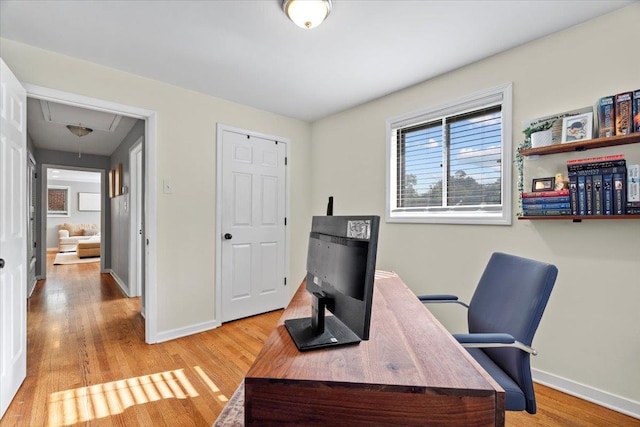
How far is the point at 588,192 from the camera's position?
181 centimetres

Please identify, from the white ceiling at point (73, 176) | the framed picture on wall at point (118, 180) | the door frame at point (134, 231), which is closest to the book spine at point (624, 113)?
the door frame at point (134, 231)

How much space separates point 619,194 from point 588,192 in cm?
13

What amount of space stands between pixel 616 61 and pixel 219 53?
102 inches

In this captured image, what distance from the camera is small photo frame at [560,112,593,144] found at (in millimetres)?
1851

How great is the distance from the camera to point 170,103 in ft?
9.50

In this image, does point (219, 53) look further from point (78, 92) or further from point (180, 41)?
point (78, 92)

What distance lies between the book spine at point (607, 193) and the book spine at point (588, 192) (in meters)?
0.05

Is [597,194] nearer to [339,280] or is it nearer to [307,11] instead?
[339,280]

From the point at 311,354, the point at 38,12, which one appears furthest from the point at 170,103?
the point at 311,354

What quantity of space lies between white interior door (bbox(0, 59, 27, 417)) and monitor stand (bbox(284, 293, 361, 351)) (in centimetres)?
184

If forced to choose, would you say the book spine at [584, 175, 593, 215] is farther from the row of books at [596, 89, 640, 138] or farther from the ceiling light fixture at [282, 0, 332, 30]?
the ceiling light fixture at [282, 0, 332, 30]

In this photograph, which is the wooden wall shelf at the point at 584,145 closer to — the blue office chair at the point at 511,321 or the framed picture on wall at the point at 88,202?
the blue office chair at the point at 511,321

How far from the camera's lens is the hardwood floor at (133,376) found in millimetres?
1754

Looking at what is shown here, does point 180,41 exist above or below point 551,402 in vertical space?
above
